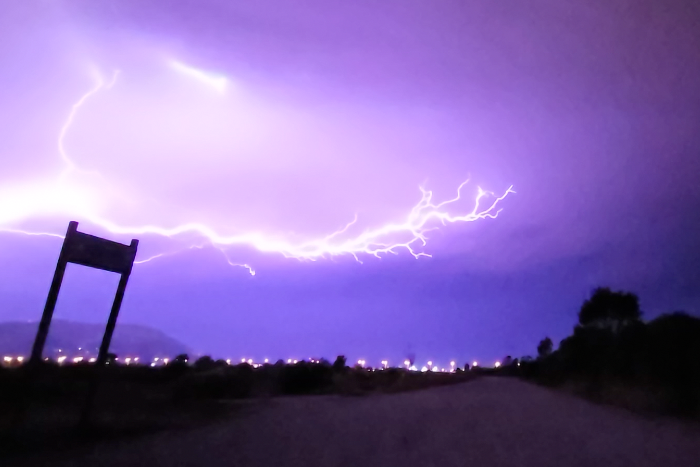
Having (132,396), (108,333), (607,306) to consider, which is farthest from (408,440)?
(607,306)

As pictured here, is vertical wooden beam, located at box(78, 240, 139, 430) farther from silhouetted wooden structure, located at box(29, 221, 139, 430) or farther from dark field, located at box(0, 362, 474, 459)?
dark field, located at box(0, 362, 474, 459)

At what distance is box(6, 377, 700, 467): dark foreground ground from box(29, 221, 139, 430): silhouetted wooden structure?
159 cm

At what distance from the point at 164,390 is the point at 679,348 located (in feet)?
42.2

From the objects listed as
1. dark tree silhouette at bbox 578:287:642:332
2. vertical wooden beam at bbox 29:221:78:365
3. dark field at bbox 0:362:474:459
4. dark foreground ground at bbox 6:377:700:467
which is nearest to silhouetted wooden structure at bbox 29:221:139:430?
vertical wooden beam at bbox 29:221:78:365

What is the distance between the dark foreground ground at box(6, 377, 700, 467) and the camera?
7016 millimetres

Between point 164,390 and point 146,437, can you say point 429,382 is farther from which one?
point 146,437

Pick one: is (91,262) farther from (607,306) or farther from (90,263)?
(607,306)

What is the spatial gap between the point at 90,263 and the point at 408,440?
5.24 metres

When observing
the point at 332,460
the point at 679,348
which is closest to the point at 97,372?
the point at 332,460

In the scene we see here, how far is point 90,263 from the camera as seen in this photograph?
816 centimetres

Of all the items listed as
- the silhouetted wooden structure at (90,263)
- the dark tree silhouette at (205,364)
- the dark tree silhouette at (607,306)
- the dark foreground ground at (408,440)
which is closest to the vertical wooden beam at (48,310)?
the silhouetted wooden structure at (90,263)

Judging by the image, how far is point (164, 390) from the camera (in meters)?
14.0

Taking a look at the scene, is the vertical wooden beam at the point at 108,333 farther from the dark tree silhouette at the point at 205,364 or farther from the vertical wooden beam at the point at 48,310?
the dark tree silhouette at the point at 205,364

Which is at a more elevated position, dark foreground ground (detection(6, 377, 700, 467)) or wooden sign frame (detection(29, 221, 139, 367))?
wooden sign frame (detection(29, 221, 139, 367))
